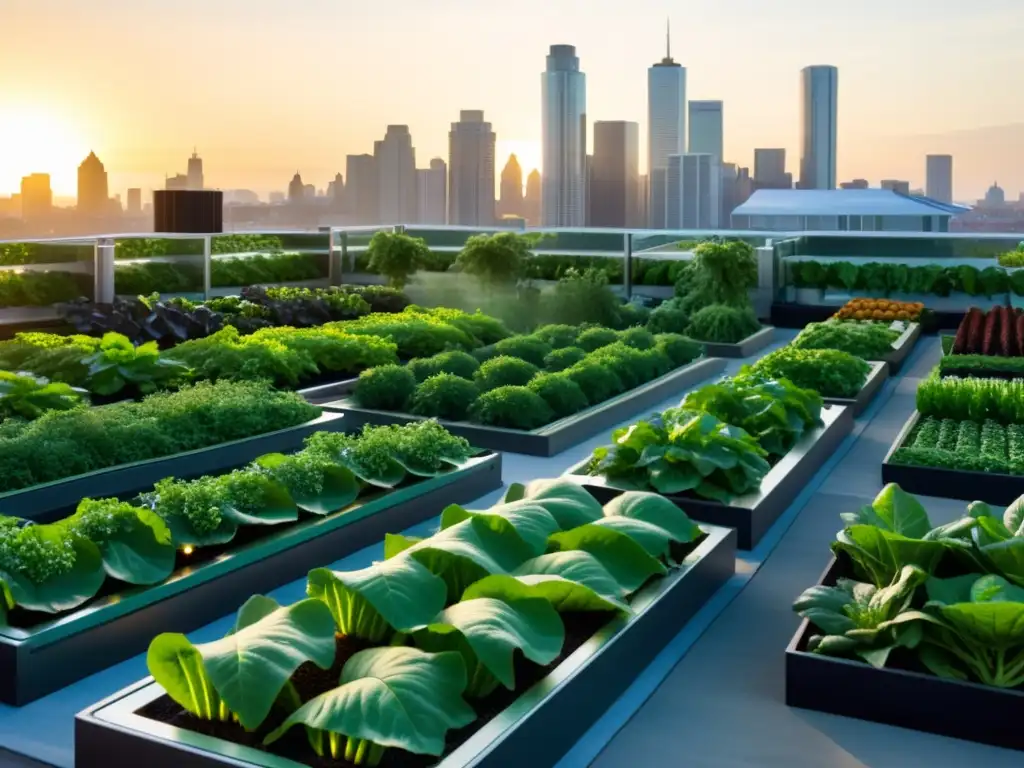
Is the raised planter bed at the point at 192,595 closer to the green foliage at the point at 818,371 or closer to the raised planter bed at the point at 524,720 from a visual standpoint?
the raised planter bed at the point at 524,720

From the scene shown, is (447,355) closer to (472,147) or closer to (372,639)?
(372,639)

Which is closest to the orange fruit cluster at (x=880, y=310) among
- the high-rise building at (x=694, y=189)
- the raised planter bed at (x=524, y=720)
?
the raised planter bed at (x=524, y=720)

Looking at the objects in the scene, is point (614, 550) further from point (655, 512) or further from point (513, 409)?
point (513, 409)

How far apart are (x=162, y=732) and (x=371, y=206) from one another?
43.6 m

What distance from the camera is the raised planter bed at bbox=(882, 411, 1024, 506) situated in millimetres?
6371

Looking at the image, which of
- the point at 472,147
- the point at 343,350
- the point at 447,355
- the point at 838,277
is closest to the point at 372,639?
the point at 447,355

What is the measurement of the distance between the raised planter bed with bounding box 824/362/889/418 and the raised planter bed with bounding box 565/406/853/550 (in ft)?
5.56

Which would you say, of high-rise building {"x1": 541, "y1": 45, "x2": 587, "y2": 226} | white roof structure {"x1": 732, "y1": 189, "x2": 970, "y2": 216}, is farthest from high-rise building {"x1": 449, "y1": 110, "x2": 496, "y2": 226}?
white roof structure {"x1": 732, "y1": 189, "x2": 970, "y2": 216}

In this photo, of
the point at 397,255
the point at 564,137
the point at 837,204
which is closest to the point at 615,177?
the point at 564,137

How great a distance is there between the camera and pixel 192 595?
4457 millimetres

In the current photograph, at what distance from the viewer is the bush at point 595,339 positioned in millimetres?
10609

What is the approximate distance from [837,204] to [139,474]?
36209mm

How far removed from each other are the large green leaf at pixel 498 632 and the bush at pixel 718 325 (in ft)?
30.7

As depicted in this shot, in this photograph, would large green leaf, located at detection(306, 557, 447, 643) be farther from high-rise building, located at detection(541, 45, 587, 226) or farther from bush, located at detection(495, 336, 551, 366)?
high-rise building, located at detection(541, 45, 587, 226)
